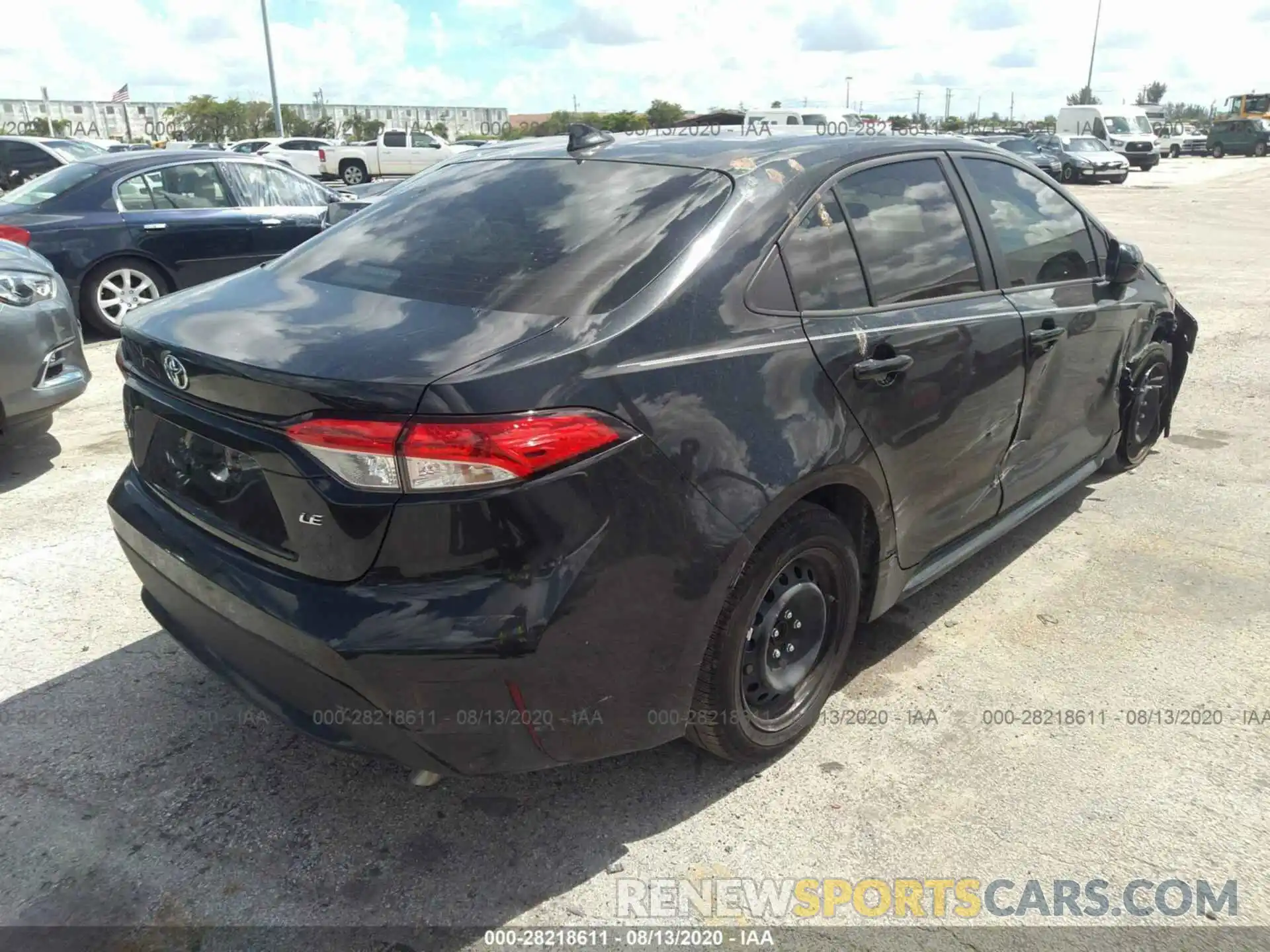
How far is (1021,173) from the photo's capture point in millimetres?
3752

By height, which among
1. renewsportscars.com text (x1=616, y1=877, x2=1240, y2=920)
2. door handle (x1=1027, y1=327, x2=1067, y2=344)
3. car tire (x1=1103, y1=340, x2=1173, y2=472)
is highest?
door handle (x1=1027, y1=327, x2=1067, y2=344)

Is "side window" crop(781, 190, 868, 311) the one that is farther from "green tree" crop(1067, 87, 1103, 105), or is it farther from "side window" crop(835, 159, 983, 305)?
"green tree" crop(1067, 87, 1103, 105)

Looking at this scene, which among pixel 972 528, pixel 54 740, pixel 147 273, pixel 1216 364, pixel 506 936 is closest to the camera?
pixel 506 936

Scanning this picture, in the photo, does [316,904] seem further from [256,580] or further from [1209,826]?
[1209,826]

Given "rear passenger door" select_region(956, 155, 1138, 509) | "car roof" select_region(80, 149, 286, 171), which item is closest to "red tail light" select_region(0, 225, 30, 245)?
"car roof" select_region(80, 149, 286, 171)

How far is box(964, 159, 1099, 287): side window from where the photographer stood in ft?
11.3

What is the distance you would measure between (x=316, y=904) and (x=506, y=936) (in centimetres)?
47

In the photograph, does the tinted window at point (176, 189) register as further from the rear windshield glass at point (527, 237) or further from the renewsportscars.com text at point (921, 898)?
the renewsportscars.com text at point (921, 898)

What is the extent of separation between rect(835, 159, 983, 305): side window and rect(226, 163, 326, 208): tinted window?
701 cm

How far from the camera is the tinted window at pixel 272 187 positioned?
28.0ft

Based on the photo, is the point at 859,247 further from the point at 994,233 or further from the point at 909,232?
the point at 994,233

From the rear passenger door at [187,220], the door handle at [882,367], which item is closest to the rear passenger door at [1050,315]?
the door handle at [882,367]

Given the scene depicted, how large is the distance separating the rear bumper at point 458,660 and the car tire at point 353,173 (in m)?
29.4

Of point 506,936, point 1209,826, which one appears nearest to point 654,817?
point 506,936
